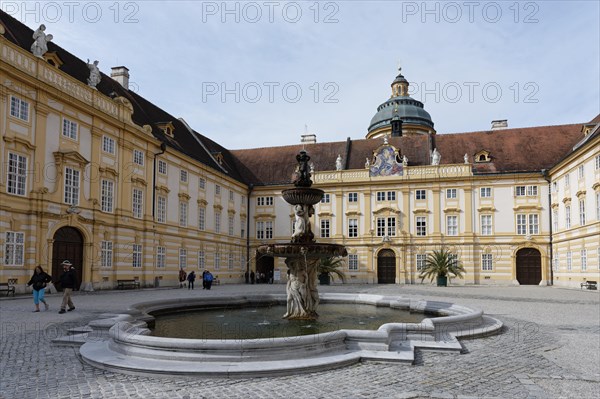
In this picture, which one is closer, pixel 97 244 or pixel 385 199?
pixel 97 244

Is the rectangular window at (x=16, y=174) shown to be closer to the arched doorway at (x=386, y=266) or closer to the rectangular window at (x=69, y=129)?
the rectangular window at (x=69, y=129)

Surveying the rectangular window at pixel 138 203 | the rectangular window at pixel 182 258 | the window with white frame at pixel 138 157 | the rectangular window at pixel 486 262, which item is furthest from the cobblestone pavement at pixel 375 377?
the rectangular window at pixel 486 262

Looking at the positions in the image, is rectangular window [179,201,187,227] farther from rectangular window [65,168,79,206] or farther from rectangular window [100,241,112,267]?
rectangular window [65,168,79,206]

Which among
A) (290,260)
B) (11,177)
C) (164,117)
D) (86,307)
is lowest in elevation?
(86,307)

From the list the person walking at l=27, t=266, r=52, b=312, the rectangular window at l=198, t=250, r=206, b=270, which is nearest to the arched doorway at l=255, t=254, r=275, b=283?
the rectangular window at l=198, t=250, r=206, b=270

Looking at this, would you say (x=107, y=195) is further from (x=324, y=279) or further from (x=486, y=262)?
(x=486, y=262)

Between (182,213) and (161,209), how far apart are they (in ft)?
8.64

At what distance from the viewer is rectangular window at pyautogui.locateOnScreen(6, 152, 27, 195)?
21.2 m

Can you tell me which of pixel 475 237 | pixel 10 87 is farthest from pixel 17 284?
pixel 475 237

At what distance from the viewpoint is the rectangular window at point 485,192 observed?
136 ft

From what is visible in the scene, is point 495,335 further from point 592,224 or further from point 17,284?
point 592,224

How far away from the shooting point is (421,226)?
4269 cm

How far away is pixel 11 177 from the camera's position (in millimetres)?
21344

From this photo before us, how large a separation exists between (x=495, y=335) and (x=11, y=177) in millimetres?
19568
